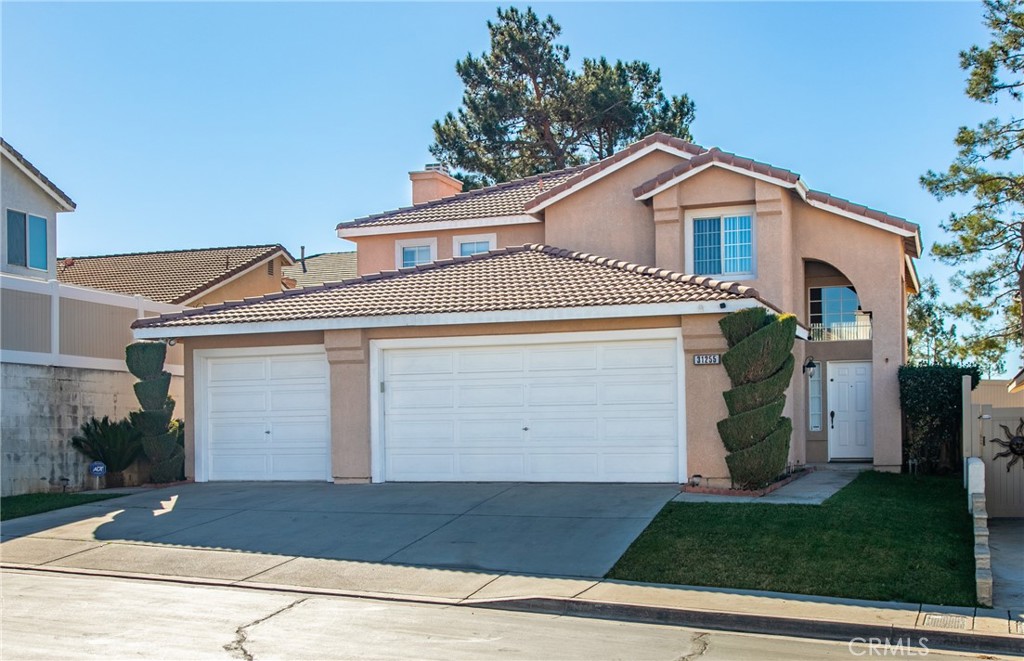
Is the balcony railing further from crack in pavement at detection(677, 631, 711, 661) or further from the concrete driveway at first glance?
crack in pavement at detection(677, 631, 711, 661)

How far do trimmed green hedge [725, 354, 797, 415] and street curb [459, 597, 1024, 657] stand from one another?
622 centimetres

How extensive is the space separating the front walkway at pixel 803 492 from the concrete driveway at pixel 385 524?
62 cm

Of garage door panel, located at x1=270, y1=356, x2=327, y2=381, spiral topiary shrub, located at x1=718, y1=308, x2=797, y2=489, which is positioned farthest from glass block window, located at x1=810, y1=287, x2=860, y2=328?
garage door panel, located at x1=270, y1=356, x2=327, y2=381

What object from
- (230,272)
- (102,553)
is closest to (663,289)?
(102,553)

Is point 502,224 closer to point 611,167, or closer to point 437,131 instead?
point 611,167

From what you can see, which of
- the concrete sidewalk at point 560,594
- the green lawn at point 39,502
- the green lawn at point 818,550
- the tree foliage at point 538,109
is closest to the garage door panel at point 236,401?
the green lawn at point 39,502

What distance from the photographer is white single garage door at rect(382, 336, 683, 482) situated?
667 inches

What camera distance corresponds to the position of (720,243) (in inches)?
813

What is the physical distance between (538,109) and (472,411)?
24698mm

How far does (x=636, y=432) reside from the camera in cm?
1698

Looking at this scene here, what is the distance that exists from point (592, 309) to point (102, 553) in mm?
7964

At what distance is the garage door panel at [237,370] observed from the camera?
760 inches

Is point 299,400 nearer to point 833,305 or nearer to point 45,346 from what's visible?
point 45,346

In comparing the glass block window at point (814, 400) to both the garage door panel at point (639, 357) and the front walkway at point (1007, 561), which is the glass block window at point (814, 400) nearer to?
the front walkway at point (1007, 561)
